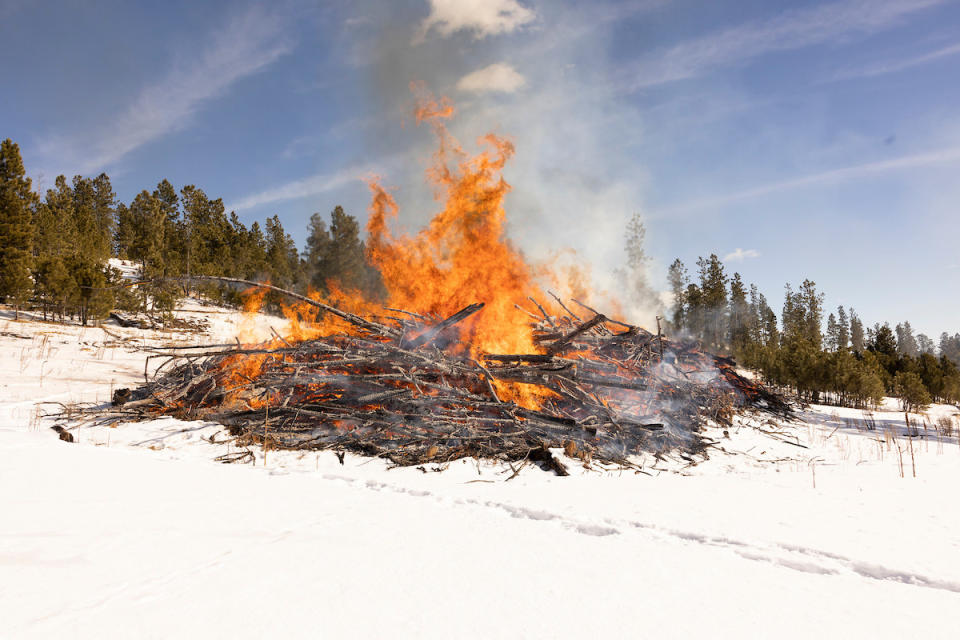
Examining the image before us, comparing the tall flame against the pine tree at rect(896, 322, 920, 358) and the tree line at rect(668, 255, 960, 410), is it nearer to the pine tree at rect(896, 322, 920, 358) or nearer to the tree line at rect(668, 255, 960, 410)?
the tree line at rect(668, 255, 960, 410)

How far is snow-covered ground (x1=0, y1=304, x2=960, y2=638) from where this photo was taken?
1848 mm

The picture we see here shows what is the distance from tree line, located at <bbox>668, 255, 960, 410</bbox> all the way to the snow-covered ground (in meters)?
10.1

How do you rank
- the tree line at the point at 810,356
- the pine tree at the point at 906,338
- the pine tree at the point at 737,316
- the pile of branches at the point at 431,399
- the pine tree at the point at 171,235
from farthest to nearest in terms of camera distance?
the pine tree at the point at 906,338 < the pine tree at the point at 737,316 < the pine tree at the point at 171,235 < the tree line at the point at 810,356 < the pile of branches at the point at 431,399

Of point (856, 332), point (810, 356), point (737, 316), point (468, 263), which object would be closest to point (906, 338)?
point (856, 332)

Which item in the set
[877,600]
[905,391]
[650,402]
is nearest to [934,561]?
[877,600]

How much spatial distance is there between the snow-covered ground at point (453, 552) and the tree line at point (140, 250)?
10372 mm

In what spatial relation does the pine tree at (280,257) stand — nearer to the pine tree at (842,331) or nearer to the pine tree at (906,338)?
the pine tree at (842,331)

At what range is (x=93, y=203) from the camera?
2400 inches

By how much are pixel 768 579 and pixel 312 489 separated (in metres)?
3.27

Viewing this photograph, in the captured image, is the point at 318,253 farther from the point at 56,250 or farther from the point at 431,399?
the point at 431,399

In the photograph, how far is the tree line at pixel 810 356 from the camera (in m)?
21.2

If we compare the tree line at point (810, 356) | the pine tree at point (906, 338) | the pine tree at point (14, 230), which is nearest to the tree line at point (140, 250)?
the pine tree at point (14, 230)

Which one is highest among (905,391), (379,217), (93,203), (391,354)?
(93,203)

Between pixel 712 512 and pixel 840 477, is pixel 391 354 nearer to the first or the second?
pixel 712 512
